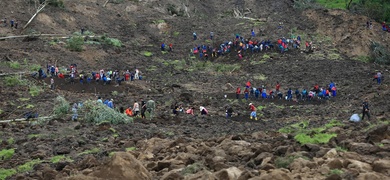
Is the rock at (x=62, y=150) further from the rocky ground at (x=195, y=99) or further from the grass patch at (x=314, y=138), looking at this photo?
the grass patch at (x=314, y=138)

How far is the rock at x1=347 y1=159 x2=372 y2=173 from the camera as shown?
10672mm

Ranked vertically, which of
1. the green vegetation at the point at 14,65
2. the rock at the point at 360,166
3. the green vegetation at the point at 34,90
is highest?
the rock at the point at 360,166

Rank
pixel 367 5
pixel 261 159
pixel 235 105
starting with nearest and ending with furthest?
pixel 261 159 → pixel 235 105 → pixel 367 5

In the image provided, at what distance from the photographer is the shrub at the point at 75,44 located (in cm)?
4050

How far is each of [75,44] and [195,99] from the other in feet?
44.8

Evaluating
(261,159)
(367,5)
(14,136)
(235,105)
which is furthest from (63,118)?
(367,5)

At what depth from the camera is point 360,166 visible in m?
10.8

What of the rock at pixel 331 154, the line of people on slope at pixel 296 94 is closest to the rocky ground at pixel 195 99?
the rock at pixel 331 154

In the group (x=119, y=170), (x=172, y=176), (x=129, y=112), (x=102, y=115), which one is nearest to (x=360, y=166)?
(x=172, y=176)

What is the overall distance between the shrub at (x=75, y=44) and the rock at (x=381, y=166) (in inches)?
1270

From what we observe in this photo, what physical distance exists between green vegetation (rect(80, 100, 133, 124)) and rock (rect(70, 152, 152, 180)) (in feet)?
36.8

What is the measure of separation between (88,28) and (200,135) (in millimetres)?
28478

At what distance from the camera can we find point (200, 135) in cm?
2017

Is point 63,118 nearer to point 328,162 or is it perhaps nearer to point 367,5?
point 328,162
